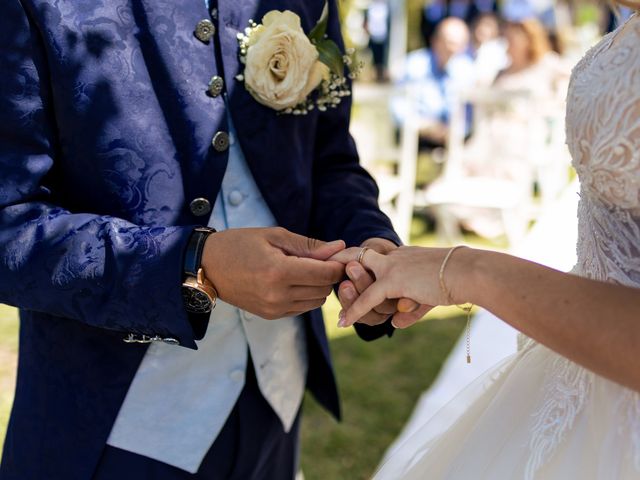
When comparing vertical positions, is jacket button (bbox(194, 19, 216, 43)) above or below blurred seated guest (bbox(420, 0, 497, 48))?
above

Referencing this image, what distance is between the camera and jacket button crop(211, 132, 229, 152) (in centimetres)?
163

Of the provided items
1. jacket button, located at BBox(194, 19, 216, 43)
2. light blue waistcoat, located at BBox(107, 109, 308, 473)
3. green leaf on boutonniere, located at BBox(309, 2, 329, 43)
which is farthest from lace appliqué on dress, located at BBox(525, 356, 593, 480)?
jacket button, located at BBox(194, 19, 216, 43)

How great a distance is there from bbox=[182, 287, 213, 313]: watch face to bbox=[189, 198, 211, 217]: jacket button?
9.0 inches

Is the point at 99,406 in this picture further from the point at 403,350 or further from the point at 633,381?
the point at 403,350

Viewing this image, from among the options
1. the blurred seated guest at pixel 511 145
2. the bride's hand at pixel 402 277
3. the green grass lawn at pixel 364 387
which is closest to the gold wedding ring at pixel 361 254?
the bride's hand at pixel 402 277

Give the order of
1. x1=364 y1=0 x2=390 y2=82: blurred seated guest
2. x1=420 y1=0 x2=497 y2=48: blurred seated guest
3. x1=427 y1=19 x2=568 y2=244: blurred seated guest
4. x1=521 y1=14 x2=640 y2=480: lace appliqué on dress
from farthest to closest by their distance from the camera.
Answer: x1=364 y1=0 x2=390 y2=82: blurred seated guest → x1=420 y1=0 x2=497 y2=48: blurred seated guest → x1=427 y1=19 x2=568 y2=244: blurred seated guest → x1=521 y1=14 x2=640 y2=480: lace appliqué on dress

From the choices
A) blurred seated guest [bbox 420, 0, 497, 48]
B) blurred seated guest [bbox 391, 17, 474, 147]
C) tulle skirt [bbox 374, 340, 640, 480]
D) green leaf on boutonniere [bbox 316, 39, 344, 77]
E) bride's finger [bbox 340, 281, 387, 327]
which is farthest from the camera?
blurred seated guest [bbox 420, 0, 497, 48]

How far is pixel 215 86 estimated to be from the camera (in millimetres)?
1631

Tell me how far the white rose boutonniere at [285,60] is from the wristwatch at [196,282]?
0.38m

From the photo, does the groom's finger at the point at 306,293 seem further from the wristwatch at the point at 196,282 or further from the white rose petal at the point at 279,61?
the white rose petal at the point at 279,61

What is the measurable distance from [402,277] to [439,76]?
745cm

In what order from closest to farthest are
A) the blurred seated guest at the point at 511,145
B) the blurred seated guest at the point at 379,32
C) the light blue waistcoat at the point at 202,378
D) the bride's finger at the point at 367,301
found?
the bride's finger at the point at 367,301
the light blue waistcoat at the point at 202,378
the blurred seated guest at the point at 511,145
the blurred seated guest at the point at 379,32

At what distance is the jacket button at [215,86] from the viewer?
1629 mm

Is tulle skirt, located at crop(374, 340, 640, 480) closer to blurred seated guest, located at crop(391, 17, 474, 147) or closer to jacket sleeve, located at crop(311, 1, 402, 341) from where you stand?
jacket sleeve, located at crop(311, 1, 402, 341)
